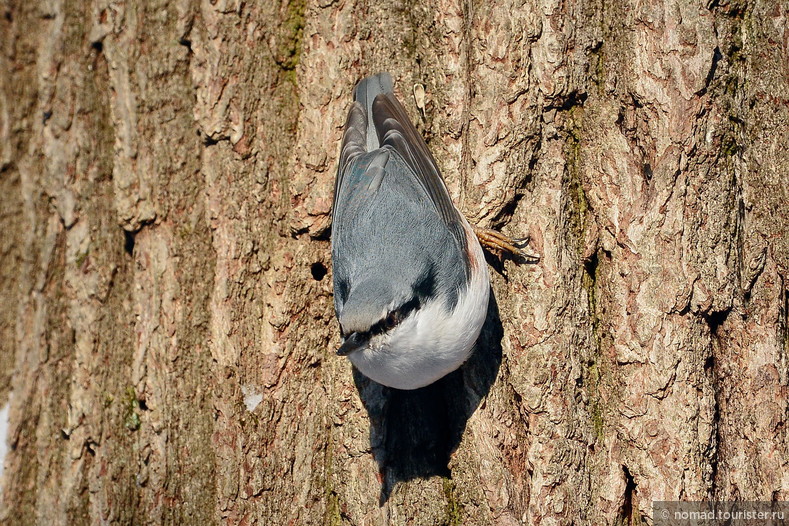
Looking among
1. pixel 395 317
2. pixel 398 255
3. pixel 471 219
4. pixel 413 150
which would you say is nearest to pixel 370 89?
pixel 413 150

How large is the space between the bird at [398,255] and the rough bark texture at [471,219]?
203 mm

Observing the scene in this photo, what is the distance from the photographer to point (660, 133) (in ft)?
10.1


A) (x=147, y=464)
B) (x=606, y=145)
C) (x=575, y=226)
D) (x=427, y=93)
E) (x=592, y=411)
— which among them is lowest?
(x=147, y=464)

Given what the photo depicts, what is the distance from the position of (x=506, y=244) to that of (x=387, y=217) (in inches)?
22.3

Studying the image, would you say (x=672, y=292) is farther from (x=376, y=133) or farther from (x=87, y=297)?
(x=87, y=297)

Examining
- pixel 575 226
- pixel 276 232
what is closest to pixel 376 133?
pixel 276 232

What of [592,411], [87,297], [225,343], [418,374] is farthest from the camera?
[87,297]

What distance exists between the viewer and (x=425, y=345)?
9.73 feet

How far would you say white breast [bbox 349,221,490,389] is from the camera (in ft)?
9.66

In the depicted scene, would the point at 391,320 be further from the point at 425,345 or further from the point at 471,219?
the point at 471,219

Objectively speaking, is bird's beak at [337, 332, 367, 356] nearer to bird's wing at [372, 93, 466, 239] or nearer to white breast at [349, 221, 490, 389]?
white breast at [349, 221, 490, 389]

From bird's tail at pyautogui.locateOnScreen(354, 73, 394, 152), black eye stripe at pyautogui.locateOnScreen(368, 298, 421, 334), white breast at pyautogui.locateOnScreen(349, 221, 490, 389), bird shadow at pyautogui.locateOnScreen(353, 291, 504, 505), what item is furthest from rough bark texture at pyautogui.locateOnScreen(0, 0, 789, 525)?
black eye stripe at pyautogui.locateOnScreen(368, 298, 421, 334)

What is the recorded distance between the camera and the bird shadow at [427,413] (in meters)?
3.34

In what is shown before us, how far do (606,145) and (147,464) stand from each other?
9.11ft
